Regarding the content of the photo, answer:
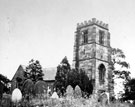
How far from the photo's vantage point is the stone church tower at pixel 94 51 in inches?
1950

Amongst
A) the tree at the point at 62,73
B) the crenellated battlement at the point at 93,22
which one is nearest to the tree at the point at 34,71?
the tree at the point at 62,73

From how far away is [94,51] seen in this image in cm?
5038

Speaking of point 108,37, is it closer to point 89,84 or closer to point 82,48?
point 82,48

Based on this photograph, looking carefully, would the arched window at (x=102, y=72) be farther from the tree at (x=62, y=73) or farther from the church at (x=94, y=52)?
the tree at (x=62, y=73)

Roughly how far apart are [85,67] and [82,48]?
3.85 meters

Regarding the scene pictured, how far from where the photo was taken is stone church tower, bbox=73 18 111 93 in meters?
49.5

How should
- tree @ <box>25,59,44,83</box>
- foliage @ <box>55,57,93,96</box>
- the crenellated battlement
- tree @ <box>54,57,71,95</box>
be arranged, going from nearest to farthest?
foliage @ <box>55,57,93,96</box>
tree @ <box>54,57,71,95</box>
tree @ <box>25,59,44,83</box>
the crenellated battlement

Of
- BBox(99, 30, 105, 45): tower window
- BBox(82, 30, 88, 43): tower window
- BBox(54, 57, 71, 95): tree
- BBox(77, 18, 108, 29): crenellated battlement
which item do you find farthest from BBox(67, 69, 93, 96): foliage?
BBox(77, 18, 108, 29): crenellated battlement

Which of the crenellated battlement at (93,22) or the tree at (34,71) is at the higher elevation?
the crenellated battlement at (93,22)

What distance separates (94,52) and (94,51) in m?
0.19

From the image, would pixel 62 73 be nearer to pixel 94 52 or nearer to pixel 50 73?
pixel 94 52

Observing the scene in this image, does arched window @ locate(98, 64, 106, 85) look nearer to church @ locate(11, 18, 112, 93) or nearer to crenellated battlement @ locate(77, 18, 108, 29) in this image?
church @ locate(11, 18, 112, 93)

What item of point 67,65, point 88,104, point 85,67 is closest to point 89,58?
point 85,67

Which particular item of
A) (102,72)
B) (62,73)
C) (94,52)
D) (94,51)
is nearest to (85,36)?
(94,51)
